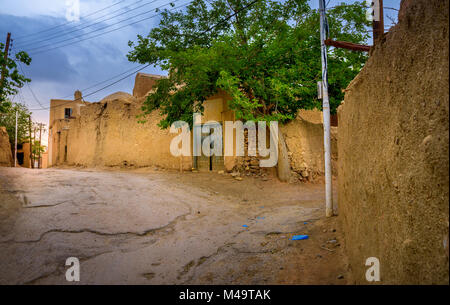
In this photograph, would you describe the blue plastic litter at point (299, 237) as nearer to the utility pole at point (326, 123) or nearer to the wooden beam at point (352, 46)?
the utility pole at point (326, 123)

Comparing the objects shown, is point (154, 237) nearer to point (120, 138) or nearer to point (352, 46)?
point (352, 46)

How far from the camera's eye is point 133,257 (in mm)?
3650

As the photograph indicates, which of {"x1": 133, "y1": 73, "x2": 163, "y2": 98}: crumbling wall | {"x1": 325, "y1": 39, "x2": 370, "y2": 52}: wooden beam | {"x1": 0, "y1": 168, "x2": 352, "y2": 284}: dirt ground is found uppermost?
{"x1": 133, "y1": 73, "x2": 163, "y2": 98}: crumbling wall

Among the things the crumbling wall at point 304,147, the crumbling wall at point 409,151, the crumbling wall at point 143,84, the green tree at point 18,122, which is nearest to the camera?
the crumbling wall at point 409,151

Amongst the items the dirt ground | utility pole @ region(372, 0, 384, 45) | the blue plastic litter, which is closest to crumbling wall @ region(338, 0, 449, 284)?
utility pole @ region(372, 0, 384, 45)

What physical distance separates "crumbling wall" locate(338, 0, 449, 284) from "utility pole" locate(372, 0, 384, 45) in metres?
0.24

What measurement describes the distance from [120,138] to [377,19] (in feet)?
41.6

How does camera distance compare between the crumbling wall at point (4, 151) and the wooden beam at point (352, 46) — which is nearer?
the wooden beam at point (352, 46)

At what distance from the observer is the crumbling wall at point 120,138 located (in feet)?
39.8

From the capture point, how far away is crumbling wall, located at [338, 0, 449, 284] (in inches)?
46.6

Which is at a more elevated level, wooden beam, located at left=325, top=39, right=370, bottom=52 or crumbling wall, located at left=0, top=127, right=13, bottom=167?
wooden beam, located at left=325, top=39, right=370, bottom=52

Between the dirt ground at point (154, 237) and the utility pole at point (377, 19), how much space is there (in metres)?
2.19

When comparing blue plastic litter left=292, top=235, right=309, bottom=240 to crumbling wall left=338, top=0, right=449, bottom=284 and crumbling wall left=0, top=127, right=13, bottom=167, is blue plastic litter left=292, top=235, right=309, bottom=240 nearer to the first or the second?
crumbling wall left=338, top=0, right=449, bottom=284

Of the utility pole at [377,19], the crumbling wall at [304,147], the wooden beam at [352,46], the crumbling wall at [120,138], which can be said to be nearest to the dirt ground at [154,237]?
the utility pole at [377,19]
